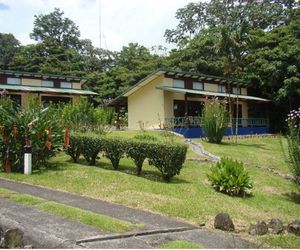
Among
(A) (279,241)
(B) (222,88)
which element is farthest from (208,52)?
(A) (279,241)

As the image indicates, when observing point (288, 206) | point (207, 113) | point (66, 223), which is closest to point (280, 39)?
point (207, 113)

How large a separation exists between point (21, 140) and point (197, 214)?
702 centimetres

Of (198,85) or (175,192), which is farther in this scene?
(198,85)

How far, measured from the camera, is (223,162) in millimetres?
12906

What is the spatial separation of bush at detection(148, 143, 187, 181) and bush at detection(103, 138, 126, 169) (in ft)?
3.80

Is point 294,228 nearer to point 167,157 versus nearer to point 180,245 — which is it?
point 180,245

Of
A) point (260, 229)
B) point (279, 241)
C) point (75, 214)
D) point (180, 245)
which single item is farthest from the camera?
point (260, 229)

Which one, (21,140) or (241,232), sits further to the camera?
(21,140)

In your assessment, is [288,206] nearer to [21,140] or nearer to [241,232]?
[241,232]

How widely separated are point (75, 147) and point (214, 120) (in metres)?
10.4

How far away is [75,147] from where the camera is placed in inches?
600

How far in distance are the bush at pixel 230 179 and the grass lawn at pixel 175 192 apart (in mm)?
303

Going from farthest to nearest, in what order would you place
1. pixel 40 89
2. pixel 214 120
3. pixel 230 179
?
1. pixel 40 89
2. pixel 214 120
3. pixel 230 179

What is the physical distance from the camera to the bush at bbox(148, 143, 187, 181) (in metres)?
12.2
